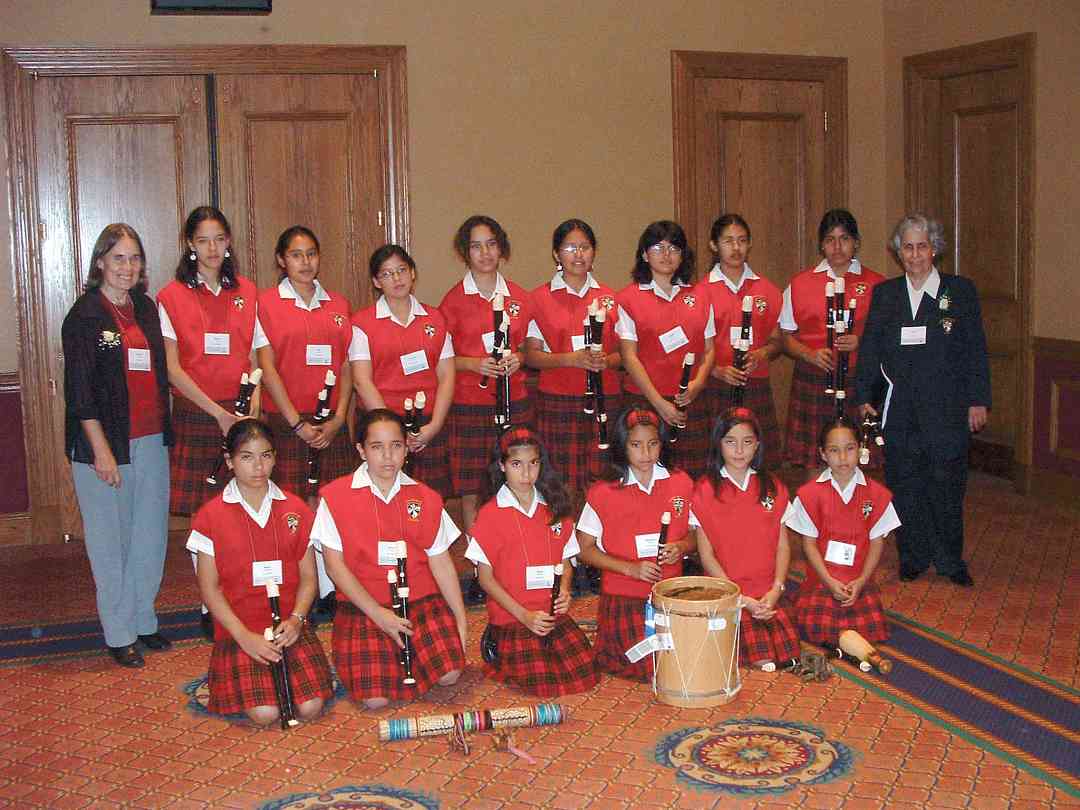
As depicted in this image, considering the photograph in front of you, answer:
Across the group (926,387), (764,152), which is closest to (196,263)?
(926,387)

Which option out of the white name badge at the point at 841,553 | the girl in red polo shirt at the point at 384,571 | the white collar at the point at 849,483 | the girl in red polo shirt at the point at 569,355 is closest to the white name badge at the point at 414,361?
the girl in red polo shirt at the point at 569,355

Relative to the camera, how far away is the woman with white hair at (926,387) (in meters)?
4.71

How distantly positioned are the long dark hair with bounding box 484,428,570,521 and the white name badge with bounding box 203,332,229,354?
109 centimetres

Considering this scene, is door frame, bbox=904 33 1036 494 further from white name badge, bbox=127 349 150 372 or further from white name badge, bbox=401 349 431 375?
white name badge, bbox=127 349 150 372

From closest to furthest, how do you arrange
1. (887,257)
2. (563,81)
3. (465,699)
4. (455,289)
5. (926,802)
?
(926,802), (465,699), (455,289), (563,81), (887,257)

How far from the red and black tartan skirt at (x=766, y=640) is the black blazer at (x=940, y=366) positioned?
122 cm

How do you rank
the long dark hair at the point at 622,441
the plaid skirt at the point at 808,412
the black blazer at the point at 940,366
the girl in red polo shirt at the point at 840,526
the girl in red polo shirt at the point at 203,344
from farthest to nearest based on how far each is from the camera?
1. the plaid skirt at the point at 808,412
2. the black blazer at the point at 940,366
3. the girl in red polo shirt at the point at 203,344
4. the girl in red polo shirt at the point at 840,526
5. the long dark hair at the point at 622,441

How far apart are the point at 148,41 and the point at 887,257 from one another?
3931 mm

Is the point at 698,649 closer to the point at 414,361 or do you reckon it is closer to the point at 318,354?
the point at 414,361

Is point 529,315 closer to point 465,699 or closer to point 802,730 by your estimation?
point 465,699

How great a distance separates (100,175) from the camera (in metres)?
5.66

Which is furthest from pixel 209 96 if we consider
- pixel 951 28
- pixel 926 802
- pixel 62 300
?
pixel 926 802

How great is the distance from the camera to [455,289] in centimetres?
485

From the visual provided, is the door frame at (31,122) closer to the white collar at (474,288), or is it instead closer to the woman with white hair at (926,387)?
the white collar at (474,288)
